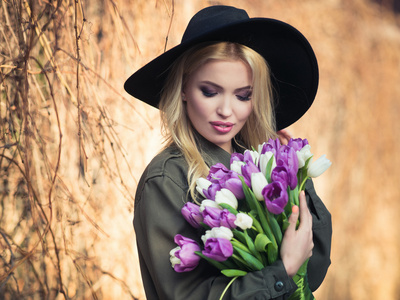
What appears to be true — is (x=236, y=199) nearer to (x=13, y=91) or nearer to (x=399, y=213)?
(x=13, y=91)

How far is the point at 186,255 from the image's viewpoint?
138cm

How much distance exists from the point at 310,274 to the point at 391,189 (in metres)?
2.42

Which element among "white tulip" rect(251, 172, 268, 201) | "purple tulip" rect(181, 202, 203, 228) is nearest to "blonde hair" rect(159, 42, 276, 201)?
"purple tulip" rect(181, 202, 203, 228)

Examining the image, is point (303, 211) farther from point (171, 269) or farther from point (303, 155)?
point (171, 269)

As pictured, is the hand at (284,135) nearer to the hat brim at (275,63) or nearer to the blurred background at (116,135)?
the hat brim at (275,63)

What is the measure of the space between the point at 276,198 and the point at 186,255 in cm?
25

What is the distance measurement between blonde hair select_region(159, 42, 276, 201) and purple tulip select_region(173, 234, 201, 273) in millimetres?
188

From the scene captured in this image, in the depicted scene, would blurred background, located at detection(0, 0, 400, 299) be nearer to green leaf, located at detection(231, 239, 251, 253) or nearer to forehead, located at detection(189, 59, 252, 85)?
forehead, located at detection(189, 59, 252, 85)

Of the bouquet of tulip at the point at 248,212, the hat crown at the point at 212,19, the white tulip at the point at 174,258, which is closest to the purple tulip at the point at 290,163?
the bouquet of tulip at the point at 248,212

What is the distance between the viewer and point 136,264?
3096 millimetres

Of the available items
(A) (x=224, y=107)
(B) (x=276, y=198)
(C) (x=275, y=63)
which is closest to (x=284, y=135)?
(C) (x=275, y=63)

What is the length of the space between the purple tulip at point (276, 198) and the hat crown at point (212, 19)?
508 millimetres

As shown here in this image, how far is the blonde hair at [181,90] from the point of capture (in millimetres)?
1627

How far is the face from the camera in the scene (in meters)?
1.63
